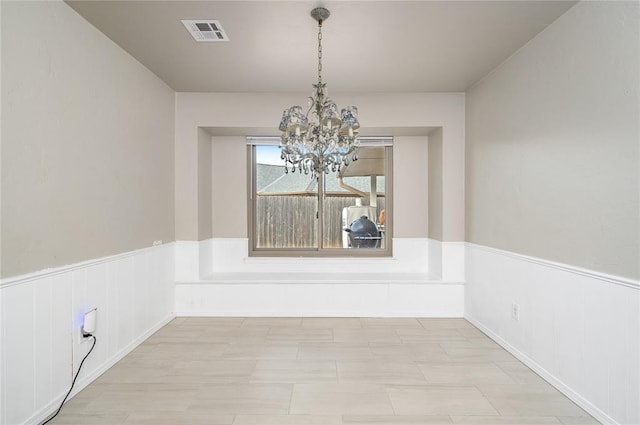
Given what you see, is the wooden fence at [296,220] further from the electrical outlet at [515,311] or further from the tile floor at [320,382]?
the electrical outlet at [515,311]

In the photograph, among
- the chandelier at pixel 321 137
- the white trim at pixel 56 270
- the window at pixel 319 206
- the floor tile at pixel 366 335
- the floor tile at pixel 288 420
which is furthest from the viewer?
the window at pixel 319 206

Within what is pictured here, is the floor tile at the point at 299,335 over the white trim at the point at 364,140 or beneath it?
beneath

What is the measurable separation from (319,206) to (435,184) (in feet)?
4.64

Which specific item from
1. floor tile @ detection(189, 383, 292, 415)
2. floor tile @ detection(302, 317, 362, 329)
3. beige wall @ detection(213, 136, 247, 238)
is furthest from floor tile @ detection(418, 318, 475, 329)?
beige wall @ detection(213, 136, 247, 238)

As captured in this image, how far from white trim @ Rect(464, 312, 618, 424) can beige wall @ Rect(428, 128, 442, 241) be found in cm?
120

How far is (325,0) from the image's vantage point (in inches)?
87.1

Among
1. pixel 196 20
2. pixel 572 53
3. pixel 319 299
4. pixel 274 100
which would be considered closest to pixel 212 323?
pixel 319 299

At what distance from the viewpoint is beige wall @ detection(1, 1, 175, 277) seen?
190 centimetres

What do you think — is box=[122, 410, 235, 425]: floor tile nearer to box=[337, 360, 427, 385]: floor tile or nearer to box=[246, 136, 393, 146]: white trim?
box=[337, 360, 427, 385]: floor tile

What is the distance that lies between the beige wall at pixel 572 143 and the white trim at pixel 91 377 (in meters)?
3.22

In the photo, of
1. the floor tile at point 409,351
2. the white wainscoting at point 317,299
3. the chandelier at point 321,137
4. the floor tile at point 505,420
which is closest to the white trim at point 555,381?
the floor tile at point 505,420

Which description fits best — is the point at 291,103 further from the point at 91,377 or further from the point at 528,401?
the point at 528,401

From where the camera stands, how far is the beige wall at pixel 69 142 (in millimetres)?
1896

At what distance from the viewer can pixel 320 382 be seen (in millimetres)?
2508
